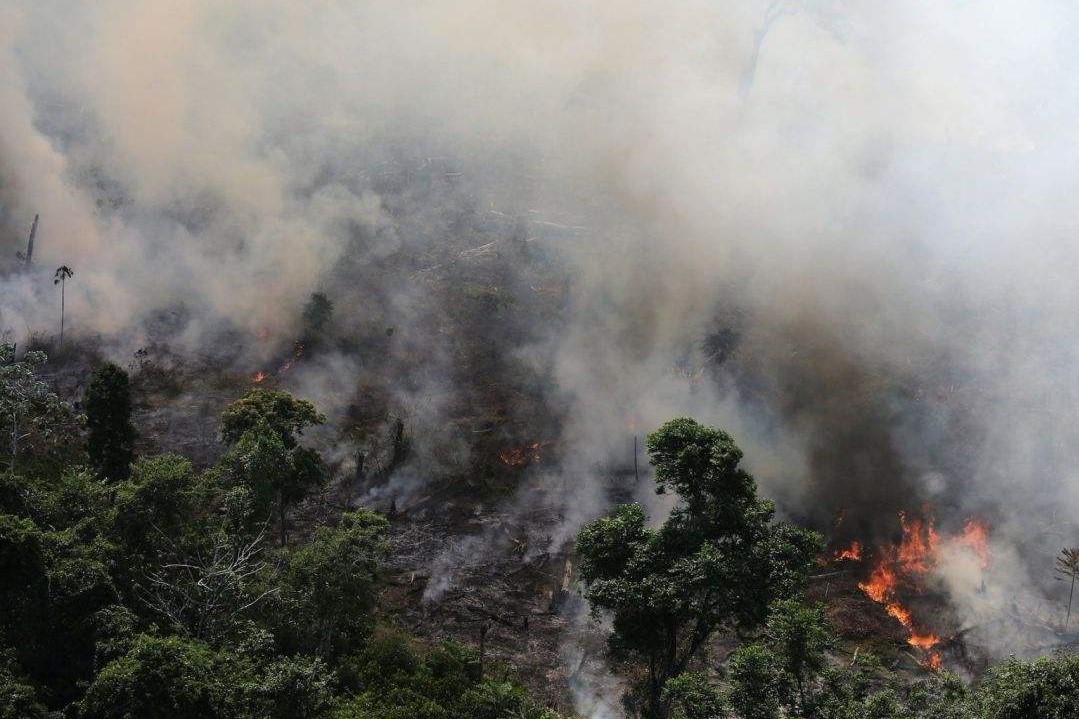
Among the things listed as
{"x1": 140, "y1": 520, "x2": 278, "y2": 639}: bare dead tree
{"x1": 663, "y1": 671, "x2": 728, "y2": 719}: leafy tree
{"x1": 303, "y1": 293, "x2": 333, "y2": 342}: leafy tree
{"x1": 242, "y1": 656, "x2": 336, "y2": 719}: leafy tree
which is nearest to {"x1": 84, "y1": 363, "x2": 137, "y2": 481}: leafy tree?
{"x1": 140, "y1": 520, "x2": 278, "y2": 639}: bare dead tree

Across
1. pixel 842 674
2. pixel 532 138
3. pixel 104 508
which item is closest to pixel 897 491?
pixel 842 674

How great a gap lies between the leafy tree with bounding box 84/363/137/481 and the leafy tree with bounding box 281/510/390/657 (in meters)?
19.4

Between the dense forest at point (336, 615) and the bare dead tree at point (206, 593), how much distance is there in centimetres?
15

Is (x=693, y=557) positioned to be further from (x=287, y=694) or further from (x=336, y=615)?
(x=287, y=694)

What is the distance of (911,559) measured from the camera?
59094mm

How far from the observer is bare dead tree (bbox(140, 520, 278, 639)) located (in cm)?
3606

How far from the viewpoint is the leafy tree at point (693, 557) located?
36219 mm

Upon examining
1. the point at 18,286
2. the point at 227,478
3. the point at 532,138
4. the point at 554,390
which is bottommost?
the point at 227,478

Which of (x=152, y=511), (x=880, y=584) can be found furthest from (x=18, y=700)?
(x=880, y=584)

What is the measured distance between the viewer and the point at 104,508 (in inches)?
1564

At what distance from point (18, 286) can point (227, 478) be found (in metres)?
42.7

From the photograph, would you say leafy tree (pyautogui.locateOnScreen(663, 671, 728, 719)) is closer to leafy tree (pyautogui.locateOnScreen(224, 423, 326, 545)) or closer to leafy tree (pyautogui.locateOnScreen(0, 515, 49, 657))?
leafy tree (pyautogui.locateOnScreen(0, 515, 49, 657))

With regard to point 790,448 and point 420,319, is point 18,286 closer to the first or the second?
point 420,319

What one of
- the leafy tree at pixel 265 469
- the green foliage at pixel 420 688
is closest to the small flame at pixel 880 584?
the green foliage at pixel 420 688
